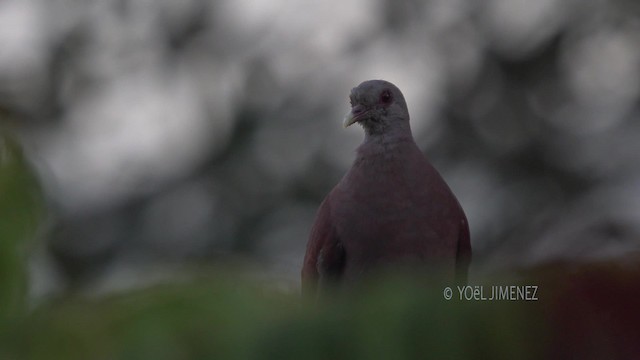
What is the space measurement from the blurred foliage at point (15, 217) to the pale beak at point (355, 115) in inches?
151

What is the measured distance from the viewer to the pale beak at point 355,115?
5051 mm

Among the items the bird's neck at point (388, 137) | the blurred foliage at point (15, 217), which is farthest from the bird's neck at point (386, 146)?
the blurred foliage at point (15, 217)

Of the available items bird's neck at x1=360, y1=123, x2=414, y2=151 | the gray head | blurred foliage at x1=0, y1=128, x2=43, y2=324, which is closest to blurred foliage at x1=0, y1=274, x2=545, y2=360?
blurred foliage at x1=0, y1=128, x2=43, y2=324

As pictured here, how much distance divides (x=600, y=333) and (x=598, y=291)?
0.05 m

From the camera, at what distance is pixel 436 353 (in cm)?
109

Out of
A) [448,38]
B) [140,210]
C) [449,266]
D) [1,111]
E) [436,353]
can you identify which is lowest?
[436,353]

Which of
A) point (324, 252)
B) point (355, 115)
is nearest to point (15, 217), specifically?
point (324, 252)

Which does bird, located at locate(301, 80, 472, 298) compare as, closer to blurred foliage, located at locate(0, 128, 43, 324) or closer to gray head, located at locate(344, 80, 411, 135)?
gray head, located at locate(344, 80, 411, 135)

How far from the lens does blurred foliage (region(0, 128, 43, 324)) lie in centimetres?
119

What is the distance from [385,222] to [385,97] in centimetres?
89

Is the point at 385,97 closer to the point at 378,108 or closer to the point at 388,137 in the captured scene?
the point at 378,108

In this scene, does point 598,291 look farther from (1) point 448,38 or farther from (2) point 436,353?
(1) point 448,38

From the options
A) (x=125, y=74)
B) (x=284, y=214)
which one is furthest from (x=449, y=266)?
(x=125, y=74)

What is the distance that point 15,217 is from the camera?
47.7 inches
